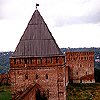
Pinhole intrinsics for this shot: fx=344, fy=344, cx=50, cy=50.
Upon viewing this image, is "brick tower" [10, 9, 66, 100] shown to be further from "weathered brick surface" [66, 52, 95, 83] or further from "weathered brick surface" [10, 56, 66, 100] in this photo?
"weathered brick surface" [66, 52, 95, 83]

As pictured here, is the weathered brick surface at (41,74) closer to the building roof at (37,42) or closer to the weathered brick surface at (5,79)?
the building roof at (37,42)

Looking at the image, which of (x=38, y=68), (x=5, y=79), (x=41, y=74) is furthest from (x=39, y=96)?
(x=5, y=79)

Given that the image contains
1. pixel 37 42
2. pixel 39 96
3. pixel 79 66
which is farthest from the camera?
pixel 79 66

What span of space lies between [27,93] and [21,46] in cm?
380

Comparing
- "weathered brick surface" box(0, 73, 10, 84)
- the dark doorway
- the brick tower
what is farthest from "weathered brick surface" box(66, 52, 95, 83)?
the dark doorway

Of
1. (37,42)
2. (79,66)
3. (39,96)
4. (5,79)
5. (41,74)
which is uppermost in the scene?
(37,42)

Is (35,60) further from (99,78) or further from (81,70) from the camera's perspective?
(99,78)

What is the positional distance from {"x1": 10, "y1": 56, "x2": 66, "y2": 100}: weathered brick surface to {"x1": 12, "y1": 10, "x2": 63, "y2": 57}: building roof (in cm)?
32

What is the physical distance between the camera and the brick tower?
1727 centimetres

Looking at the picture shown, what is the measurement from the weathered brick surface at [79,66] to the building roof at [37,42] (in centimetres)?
4120

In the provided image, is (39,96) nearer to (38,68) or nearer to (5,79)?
(38,68)

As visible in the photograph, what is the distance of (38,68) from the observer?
1730cm

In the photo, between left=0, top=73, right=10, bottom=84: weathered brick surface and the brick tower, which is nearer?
the brick tower

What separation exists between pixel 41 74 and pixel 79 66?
42.4 metres
